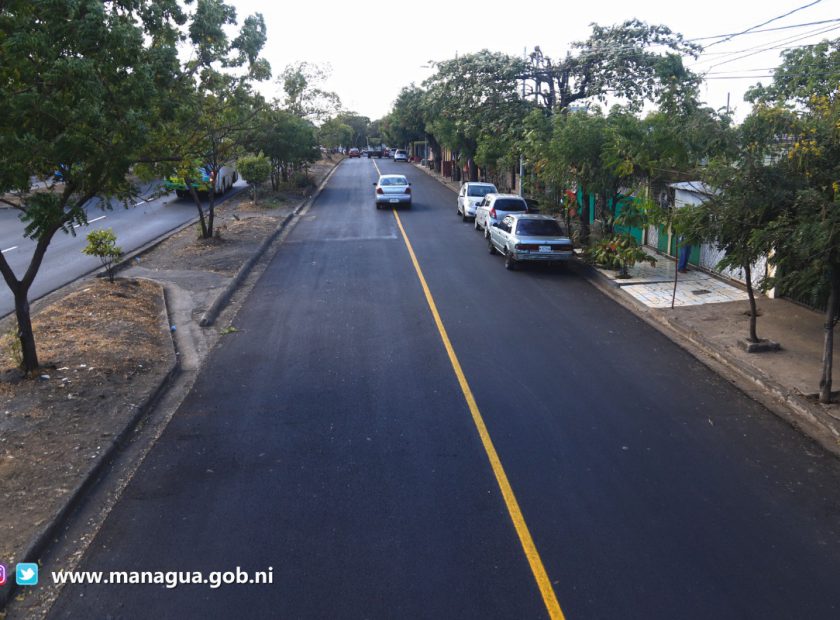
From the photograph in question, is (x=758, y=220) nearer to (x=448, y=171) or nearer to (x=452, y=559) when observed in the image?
(x=452, y=559)

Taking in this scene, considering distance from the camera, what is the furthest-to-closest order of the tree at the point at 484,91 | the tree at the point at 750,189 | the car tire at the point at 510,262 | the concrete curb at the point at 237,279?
1. the tree at the point at 484,91
2. the car tire at the point at 510,262
3. the concrete curb at the point at 237,279
4. the tree at the point at 750,189

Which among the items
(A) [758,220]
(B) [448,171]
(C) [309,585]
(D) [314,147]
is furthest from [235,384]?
(B) [448,171]

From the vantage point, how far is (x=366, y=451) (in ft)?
24.2

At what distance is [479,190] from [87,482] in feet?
78.7

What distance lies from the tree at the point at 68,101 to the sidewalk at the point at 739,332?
8896mm

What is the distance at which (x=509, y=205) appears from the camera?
22.7m

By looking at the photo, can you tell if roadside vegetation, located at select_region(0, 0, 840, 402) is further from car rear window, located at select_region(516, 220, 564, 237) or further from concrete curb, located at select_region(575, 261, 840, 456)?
car rear window, located at select_region(516, 220, 564, 237)

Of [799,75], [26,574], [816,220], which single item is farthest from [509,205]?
[26,574]

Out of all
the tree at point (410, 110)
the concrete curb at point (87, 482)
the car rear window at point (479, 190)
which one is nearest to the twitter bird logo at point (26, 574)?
the concrete curb at point (87, 482)

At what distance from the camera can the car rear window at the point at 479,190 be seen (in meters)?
28.5

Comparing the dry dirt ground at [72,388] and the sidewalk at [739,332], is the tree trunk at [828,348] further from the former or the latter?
the dry dirt ground at [72,388]

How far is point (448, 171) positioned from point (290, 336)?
46.9m

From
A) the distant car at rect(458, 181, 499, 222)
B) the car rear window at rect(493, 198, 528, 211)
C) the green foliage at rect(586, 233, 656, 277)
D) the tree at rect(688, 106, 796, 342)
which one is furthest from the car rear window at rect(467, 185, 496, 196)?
the tree at rect(688, 106, 796, 342)

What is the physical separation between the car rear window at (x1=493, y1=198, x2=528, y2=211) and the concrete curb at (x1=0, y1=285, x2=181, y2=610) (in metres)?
14.4
